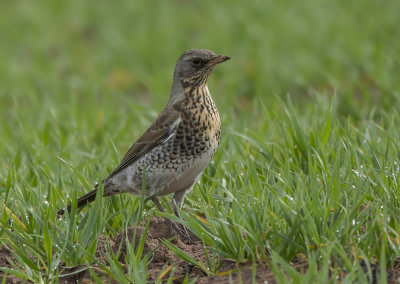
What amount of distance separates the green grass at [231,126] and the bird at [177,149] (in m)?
0.12

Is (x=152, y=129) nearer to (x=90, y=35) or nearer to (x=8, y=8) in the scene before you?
(x=90, y=35)

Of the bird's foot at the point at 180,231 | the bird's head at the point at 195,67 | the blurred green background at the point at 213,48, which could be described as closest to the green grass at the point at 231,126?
the blurred green background at the point at 213,48

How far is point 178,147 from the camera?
4.84 metres

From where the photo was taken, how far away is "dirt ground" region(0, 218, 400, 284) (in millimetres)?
3721

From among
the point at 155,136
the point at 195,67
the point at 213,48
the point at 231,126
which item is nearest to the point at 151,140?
the point at 155,136

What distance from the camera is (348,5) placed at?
11328mm

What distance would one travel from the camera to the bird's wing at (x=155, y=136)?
16.1ft

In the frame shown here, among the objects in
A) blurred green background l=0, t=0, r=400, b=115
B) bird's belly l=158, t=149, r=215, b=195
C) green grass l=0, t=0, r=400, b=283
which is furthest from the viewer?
blurred green background l=0, t=0, r=400, b=115

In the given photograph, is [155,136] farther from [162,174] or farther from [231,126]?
[231,126]

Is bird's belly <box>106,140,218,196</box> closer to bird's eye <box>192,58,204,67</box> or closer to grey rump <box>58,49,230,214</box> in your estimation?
grey rump <box>58,49,230,214</box>

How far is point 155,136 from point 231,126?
1576 mm

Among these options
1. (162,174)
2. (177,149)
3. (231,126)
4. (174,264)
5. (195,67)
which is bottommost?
(174,264)

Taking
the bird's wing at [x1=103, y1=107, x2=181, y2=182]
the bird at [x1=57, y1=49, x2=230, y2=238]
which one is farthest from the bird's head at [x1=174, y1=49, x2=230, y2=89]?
the bird's wing at [x1=103, y1=107, x2=181, y2=182]

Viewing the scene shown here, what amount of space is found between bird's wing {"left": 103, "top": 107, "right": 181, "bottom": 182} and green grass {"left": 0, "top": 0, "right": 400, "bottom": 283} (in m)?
0.24
